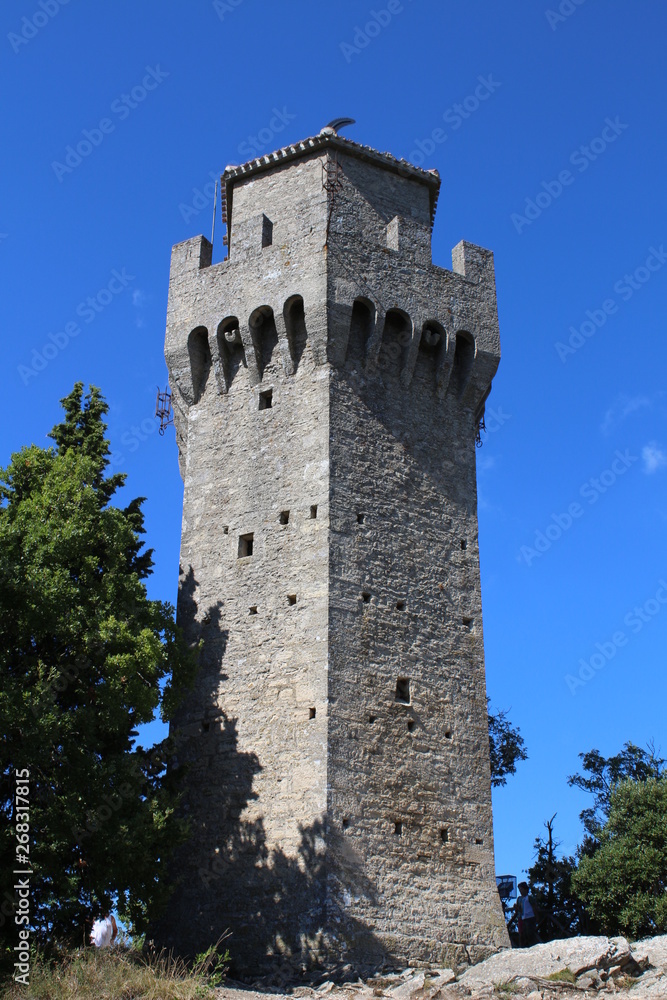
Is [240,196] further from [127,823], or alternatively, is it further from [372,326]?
[127,823]

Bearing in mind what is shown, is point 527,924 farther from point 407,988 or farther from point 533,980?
point 407,988

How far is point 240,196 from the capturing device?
65.2 ft

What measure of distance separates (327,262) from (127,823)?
952 cm

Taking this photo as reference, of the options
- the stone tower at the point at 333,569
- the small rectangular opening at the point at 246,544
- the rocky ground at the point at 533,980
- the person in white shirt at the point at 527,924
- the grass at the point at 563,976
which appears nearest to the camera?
the rocky ground at the point at 533,980

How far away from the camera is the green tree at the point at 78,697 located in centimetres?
1255

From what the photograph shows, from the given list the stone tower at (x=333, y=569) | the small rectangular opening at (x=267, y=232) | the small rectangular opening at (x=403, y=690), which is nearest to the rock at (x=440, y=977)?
the stone tower at (x=333, y=569)

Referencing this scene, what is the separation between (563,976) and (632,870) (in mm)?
3659

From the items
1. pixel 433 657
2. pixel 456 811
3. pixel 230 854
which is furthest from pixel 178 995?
pixel 433 657

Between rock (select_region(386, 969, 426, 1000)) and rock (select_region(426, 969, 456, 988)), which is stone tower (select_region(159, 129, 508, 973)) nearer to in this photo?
rock (select_region(426, 969, 456, 988))

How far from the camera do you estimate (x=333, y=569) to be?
15.8 m

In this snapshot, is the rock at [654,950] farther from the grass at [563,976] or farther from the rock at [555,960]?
the grass at [563,976]

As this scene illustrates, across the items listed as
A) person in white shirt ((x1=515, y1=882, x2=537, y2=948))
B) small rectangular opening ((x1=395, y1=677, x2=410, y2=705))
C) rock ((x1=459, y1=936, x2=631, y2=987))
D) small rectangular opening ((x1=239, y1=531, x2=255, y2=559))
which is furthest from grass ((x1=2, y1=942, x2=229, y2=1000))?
small rectangular opening ((x1=239, y1=531, x2=255, y2=559))

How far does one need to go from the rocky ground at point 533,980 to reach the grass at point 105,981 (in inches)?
27.0

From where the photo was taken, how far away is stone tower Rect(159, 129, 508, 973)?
47.1ft
